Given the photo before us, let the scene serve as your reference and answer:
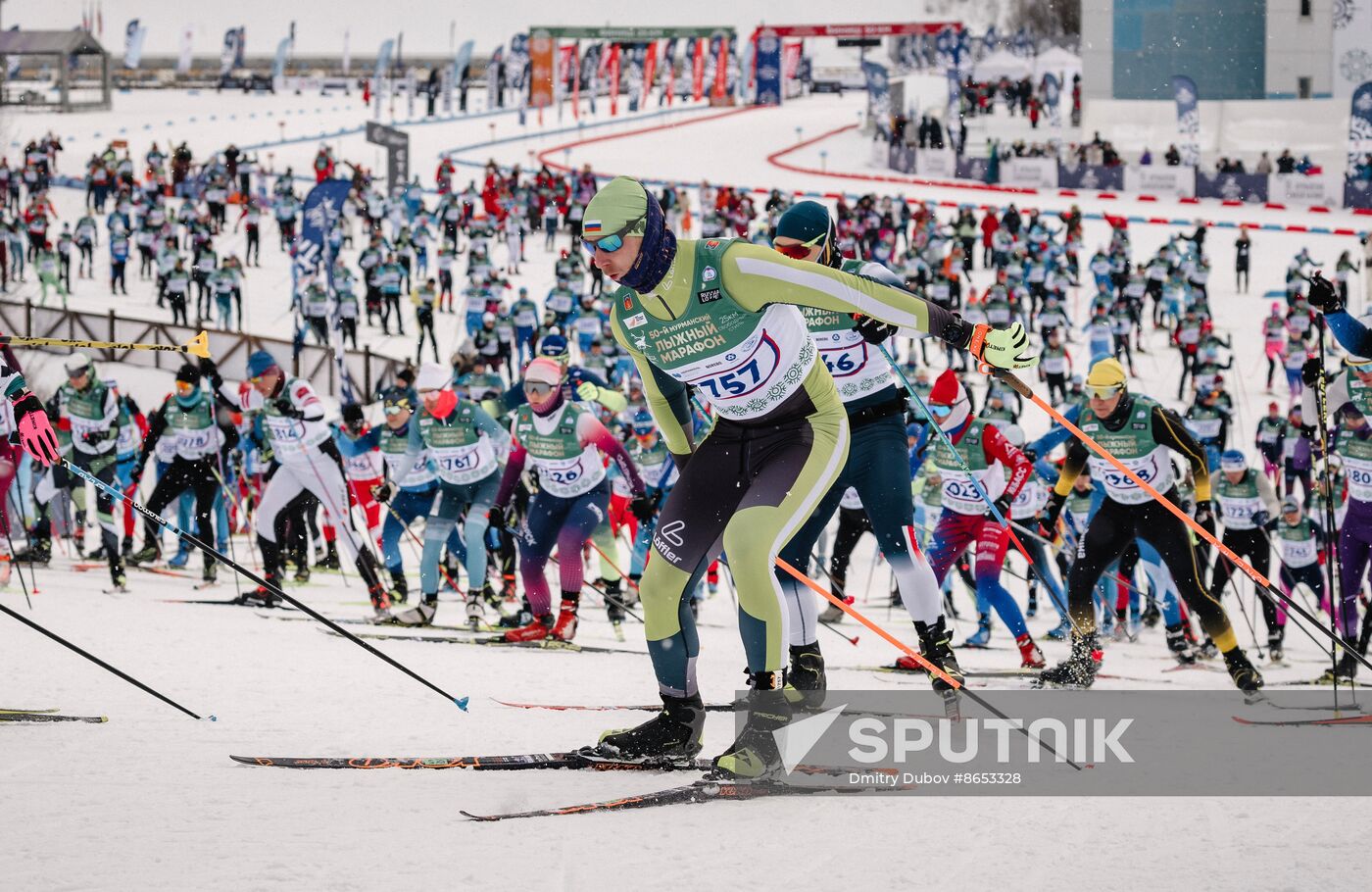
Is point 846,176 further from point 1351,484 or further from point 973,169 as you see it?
point 1351,484

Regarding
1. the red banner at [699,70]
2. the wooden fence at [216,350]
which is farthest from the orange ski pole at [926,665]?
the red banner at [699,70]

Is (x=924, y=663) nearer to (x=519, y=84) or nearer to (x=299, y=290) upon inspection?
(x=299, y=290)

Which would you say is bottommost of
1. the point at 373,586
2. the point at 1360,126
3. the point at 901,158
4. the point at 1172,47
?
the point at 373,586

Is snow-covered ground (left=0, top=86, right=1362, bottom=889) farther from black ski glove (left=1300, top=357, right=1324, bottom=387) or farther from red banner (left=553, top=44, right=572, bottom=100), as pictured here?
red banner (left=553, top=44, right=572, bottom=100)

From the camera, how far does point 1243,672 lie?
7055mm

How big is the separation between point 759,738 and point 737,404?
111 cm

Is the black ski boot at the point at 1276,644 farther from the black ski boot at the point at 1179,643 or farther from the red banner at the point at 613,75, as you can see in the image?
the red banner at the point at 613,75

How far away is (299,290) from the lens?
78.9 ft

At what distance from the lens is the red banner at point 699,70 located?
2293 inches

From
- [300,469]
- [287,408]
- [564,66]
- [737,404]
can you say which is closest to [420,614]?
[300,469]

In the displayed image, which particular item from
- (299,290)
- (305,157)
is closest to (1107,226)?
(299,290)

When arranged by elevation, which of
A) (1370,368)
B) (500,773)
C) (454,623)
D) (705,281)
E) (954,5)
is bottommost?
(454,623)

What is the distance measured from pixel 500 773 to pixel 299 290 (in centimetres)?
2035

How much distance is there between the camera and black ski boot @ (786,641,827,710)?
17.8 feet
